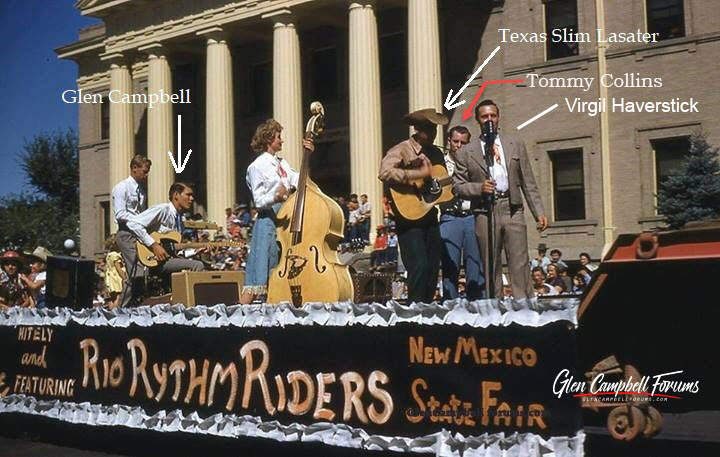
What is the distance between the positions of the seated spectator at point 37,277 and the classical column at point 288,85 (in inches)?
610

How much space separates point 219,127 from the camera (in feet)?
114

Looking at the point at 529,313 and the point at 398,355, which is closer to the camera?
the point at 529,313

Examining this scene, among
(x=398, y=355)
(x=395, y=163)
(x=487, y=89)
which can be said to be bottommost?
(x=398, y=355)

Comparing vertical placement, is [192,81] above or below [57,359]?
above

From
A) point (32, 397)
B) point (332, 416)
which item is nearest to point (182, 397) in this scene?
point (332, 416)

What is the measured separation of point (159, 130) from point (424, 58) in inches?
509

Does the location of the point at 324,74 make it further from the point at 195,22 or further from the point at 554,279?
the point at 554,279

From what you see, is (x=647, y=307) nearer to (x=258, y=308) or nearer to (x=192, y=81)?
(x=258, y=308)

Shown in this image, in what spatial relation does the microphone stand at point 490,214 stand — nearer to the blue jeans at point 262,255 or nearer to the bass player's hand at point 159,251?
the blue jeans at point 262,255

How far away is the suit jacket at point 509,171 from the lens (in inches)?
323

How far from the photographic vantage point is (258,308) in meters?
6.74

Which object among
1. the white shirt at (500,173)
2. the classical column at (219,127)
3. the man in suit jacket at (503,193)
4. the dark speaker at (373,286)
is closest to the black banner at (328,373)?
the man in suit jacket at (503,193)

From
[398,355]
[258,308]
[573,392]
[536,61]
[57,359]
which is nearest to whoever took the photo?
[573,392]

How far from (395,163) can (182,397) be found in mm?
2606
